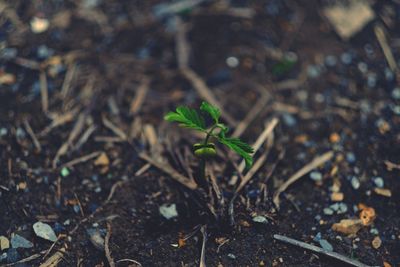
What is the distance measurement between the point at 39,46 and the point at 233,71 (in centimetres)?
120

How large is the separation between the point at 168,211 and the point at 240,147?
1.67 feet

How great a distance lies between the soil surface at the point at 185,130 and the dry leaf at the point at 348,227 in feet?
0.07

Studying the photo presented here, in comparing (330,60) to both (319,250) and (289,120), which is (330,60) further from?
(319,250)

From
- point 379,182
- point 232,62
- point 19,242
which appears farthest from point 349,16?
point 19,242

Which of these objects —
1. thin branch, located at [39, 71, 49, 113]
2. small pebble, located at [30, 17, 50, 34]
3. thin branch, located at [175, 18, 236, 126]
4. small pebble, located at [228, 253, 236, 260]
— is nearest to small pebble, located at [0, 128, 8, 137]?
thin branch, located at [39, 71, 49, 113]

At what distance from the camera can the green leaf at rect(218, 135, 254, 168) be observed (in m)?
1.69

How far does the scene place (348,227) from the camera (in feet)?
6.33

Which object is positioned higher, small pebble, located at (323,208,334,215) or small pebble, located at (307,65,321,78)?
small pebble, located at (307,65,321,78)

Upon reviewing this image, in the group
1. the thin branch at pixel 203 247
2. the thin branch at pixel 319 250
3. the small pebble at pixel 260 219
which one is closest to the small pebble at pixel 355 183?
the thin branch at pixel 319 250

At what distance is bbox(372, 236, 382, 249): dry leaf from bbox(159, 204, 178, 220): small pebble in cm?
90

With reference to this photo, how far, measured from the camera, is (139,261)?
1783 mm

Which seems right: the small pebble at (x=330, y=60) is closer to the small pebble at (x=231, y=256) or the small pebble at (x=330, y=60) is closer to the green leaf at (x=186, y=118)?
the green leaf at (x=186, y=118)

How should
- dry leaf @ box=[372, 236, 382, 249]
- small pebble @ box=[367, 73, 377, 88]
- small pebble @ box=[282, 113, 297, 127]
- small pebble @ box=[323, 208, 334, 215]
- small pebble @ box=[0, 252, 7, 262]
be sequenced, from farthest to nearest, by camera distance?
small pebble @ box=[367, 73, 377, 88] < small pebble @ box=[282, 113, 297, 127] < small pebble @ box=[323, 208, 334, 215] < dry leaf @ box=[372, 236, 382, 249] < small pebble @ box=[0, 252, 7, 262]

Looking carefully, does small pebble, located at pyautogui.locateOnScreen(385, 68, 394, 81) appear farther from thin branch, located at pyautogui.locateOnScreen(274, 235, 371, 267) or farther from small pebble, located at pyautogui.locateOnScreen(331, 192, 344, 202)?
thin branch, located at pyautogui.locateOnScreen(274, 235, 371, 267)
